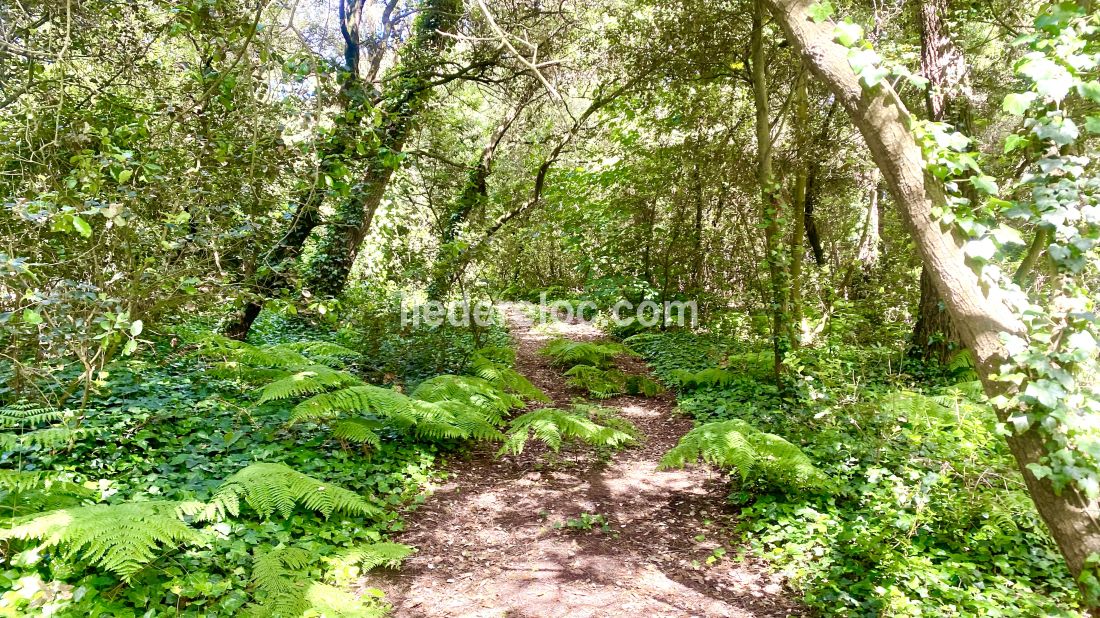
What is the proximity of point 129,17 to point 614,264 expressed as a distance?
8591 mm

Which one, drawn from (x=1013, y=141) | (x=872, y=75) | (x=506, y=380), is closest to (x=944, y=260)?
(x=1013, y=141)

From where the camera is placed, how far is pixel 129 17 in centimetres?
621

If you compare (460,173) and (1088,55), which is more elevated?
(460,173)

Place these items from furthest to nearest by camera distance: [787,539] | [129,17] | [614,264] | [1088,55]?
1. [614,264]
2. [129,17]
3. [787,539]
4. [1088,55]

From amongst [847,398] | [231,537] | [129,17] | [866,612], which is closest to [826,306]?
[847,398]

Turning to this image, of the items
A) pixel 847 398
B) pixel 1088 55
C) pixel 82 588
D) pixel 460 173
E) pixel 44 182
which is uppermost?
pixel 460 173

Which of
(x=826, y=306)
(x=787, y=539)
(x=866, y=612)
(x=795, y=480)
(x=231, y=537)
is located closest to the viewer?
(x=866, y=612)

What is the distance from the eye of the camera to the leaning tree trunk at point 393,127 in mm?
8547

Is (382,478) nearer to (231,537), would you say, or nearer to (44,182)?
(231,537)

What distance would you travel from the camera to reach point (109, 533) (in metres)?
2.70

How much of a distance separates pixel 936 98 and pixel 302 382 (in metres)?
7.75

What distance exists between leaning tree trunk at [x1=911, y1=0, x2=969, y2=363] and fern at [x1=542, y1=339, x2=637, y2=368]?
435 centimetres

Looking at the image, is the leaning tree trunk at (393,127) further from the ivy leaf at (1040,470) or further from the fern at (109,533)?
the ivy leaf at (1040,470)

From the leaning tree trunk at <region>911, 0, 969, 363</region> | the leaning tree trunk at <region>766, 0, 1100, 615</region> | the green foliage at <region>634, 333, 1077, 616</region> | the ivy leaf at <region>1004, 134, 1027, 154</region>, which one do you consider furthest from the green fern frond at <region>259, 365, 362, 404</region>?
the leaning tree trunk at <region>911, 0, 969, 363</region>
